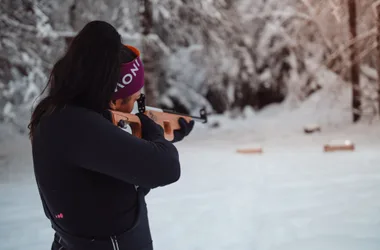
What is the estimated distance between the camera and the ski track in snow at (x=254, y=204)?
3441 mm

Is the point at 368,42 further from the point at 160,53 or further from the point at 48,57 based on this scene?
the point at 48,57

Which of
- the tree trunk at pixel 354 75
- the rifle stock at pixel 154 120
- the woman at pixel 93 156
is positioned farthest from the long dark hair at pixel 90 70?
the tree trunk at pixel 354 75

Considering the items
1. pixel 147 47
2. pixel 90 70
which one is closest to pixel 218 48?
pixel 147 47

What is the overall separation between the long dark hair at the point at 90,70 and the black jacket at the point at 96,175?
2.4 inches

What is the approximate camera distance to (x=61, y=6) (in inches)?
398

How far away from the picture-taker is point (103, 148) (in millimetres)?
1258

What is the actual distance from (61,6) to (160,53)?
2.97 metres

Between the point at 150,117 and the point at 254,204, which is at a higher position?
the point at 150,117

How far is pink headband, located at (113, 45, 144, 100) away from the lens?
4.85 feet

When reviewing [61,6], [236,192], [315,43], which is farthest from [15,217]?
[315,43]

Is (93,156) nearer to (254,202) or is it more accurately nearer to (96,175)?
(96,175)

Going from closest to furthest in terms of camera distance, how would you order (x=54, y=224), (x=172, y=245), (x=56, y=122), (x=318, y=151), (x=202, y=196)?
(x=56, y=122)
(x=54, y=224)
(x=172, y=245)
(x=202, y=196)
(x=318, y=151)

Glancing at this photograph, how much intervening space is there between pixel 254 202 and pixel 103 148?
11.1 feet

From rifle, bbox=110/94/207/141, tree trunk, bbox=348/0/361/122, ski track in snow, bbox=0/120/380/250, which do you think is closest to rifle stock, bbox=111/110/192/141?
rifle, bbox=110/94/207/141
